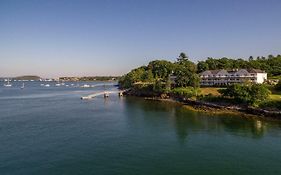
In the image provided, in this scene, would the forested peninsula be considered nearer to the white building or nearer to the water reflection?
the white building

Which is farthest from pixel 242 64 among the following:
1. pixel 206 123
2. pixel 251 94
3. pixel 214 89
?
pixel 206 123

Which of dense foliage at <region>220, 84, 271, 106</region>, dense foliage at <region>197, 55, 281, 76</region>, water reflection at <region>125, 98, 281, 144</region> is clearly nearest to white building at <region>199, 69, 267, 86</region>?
dense foliage at <region>197, 55, 281, 76</region>

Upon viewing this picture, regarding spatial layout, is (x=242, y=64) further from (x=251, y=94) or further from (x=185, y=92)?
(x=251, y=94)

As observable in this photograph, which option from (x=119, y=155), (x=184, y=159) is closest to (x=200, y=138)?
(x=184, y=159)

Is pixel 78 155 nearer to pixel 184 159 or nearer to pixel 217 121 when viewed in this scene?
pixel 184 159

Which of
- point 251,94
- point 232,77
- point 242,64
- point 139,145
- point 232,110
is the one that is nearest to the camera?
point 139,145

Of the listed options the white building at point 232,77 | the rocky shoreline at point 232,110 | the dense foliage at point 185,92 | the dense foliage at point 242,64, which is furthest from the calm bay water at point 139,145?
the dense foliage at point 242,64

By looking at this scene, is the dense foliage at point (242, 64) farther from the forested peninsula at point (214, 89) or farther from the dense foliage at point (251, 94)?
the dense foliage at point (251, 94)
